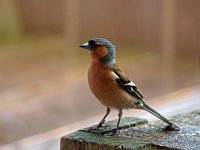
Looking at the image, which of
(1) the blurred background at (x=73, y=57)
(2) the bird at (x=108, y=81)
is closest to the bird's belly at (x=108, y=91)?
(2) the bird at (x=108, y=81)

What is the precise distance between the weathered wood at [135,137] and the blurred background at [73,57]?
7.82 ft

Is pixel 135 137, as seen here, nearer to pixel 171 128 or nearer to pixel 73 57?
pixel 171 128

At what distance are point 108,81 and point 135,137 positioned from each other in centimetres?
26

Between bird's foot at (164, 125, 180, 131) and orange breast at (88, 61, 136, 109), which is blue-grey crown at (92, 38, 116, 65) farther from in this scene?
bird's foot at (164, 125, 180, 131)

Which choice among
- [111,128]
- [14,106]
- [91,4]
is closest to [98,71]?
[111,128]

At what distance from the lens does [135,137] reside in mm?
1875

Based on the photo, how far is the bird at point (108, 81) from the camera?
2.02m

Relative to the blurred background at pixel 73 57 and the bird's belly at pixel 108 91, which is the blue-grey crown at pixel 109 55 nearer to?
the bird's belly at pixel 108 91

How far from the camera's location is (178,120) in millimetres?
2162

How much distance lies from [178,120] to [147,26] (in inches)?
232

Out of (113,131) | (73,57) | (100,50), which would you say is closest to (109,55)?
(100,50)

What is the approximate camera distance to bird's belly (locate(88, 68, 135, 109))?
2.02 meters

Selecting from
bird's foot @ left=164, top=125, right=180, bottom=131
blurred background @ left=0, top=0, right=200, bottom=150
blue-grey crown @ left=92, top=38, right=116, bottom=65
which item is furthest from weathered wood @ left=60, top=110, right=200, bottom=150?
blurred background @ left=0, top=0, right=200, bottom=150

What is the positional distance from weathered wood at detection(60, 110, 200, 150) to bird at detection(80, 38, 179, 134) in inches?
1.7
